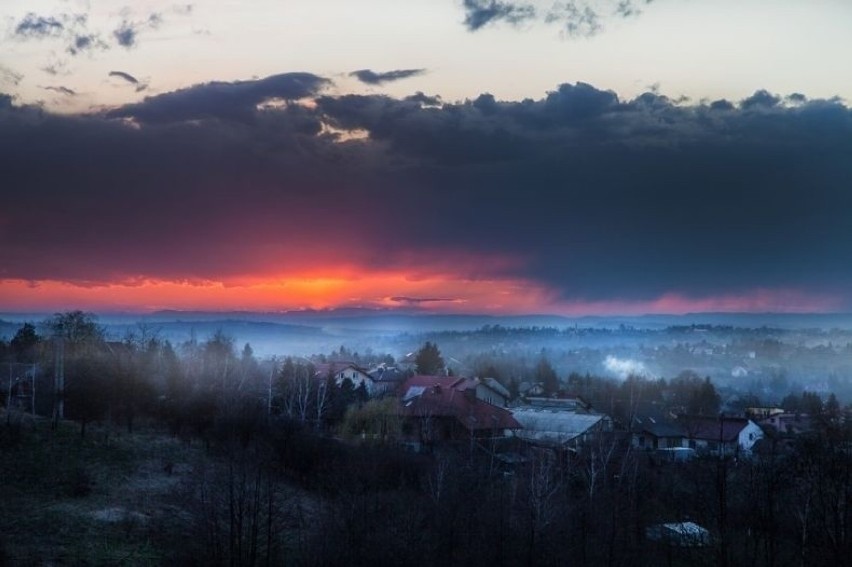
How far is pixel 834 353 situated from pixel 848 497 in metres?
168

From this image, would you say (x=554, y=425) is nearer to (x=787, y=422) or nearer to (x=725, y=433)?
(x=725, y=433)

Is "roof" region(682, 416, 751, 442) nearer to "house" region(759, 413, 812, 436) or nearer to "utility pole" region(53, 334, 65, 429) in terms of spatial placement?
"house" region(759, 413, 812, 436)

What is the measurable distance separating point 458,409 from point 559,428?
25.4 ft

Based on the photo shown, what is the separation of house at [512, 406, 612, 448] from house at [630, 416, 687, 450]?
7.36 feet

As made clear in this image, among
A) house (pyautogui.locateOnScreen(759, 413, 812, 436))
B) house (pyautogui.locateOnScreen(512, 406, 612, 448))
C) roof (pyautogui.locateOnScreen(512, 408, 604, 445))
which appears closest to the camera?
house (pyautogui.locateOnScreen(512, 406, 612, 448))

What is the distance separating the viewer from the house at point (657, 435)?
53906 mm

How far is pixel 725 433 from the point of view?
2052 inches

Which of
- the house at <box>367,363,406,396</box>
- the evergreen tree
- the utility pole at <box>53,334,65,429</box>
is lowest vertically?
the house at <box>367,363,406,396</box>

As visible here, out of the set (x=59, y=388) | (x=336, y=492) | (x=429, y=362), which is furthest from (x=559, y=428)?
(x=59, y=388)

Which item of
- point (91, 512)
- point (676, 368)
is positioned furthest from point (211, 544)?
point (676, 368)

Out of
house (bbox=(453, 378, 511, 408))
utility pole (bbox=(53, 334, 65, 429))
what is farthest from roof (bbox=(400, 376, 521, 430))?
utility pole (bbox=(53, 334, 65, 429))

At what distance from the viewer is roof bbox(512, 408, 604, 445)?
1873 inches

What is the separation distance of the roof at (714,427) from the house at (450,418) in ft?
46.1

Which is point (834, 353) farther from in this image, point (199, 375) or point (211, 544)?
point (211, 544)
